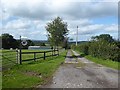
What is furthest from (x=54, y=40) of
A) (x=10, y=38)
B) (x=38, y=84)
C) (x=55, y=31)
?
(x=10, y=38)

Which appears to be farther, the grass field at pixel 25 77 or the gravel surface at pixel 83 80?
the gravel surface at pixel 83 80

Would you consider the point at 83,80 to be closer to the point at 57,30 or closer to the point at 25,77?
the point at 25,77

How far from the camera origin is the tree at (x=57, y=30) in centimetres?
4184

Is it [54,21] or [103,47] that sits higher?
[54,21]

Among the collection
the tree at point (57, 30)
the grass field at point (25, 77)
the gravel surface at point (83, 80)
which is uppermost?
the tree at point (57, 30)

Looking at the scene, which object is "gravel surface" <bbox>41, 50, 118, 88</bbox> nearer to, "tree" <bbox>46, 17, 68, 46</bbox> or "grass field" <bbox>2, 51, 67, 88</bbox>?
"grass field" <bbox>2, 51, 67, 88</bbox>

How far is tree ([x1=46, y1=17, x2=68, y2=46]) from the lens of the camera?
41844 mm

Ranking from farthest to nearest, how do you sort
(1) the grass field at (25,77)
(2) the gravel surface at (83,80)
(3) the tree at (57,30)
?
(3) the tree at (57,30) → (2) the gravel surface at (83,80) → (1) the grass field at (25,77)

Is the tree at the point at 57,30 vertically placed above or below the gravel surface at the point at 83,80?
above

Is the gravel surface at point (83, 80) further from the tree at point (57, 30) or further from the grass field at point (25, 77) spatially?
the tree at point (57, 30)

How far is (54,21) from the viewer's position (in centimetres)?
4228

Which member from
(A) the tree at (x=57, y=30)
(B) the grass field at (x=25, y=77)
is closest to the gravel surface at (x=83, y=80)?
(B) the grass field at (x=25, y=77)

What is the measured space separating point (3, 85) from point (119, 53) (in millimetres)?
18594

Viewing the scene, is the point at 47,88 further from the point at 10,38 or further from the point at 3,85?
the point at 10,38
